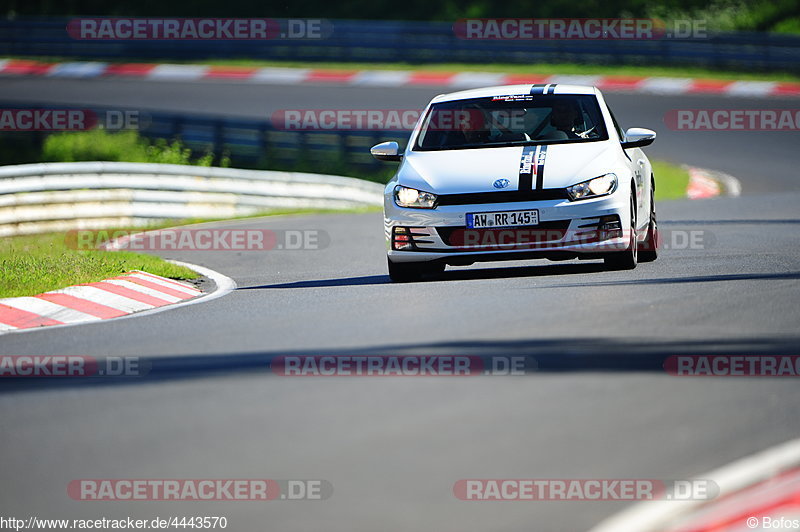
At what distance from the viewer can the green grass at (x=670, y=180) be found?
23.9 metres

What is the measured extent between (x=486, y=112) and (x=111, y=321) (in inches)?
154

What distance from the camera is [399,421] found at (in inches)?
222

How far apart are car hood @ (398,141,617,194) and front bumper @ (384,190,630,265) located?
170 millimetres

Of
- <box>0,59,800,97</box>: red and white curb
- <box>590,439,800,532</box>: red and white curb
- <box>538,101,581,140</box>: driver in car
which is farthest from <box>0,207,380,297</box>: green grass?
<box>0,59,800,97</box>: red and white curb

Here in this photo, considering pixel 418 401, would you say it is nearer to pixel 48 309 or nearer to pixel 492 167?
pixel 48 309

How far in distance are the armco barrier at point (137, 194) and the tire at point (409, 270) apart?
8359mm

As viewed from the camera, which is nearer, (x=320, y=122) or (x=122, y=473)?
(x=122, y=473)

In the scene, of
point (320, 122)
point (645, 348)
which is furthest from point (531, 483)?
point (320, 122)

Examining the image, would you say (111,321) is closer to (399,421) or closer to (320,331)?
(320,331)

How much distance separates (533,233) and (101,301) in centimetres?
332

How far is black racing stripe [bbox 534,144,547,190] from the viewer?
10.5 m

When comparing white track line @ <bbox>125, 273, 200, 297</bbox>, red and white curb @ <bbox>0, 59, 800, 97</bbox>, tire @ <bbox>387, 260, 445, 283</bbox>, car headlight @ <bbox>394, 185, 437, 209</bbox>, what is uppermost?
red and white curb @ <bbox>0, 59, 800, 97</bbox>

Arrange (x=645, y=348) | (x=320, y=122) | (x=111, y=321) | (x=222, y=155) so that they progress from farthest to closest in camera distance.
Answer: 1. (x=320, y=122)
2. (x=222, y=155)
3. (x=111, y=321)
4. (x=645, y=348)

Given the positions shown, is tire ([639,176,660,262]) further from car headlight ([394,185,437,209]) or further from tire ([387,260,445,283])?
car headlight ([394,185,437,209])
